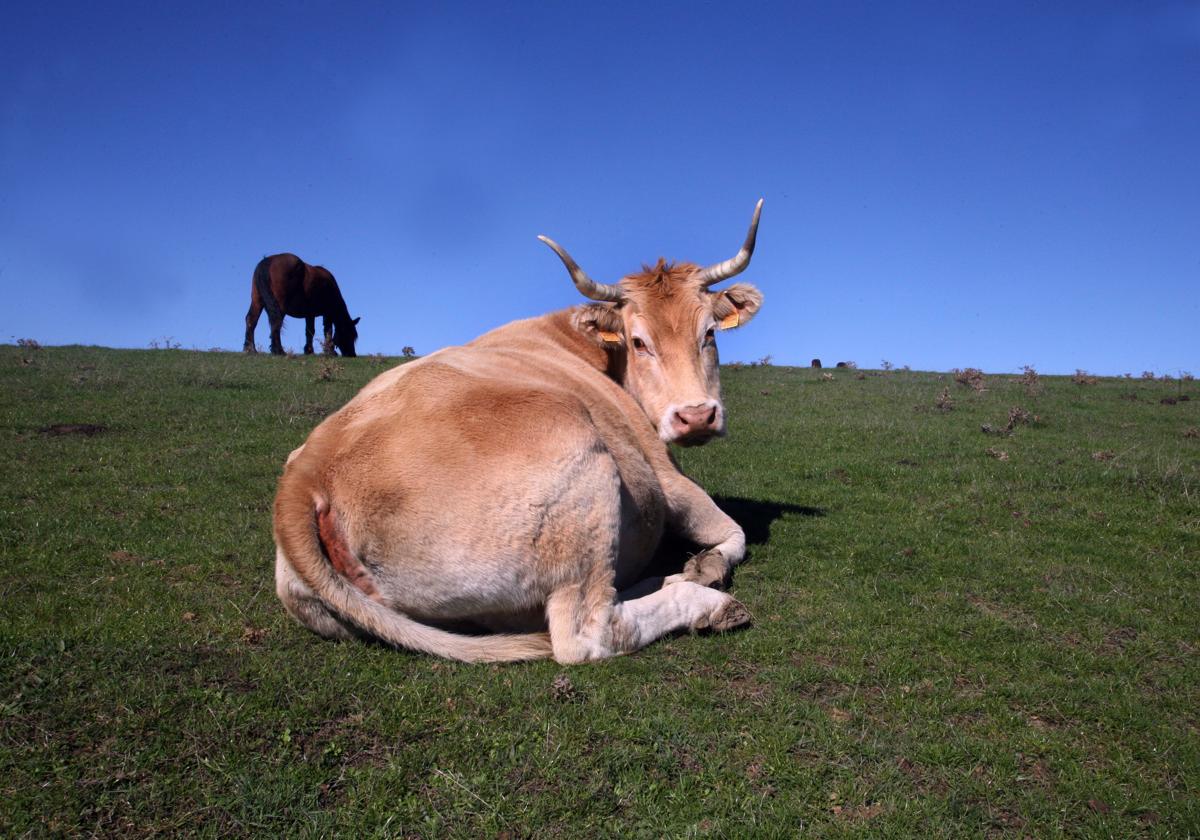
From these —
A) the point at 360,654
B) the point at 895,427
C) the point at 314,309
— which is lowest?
the point at 360,654

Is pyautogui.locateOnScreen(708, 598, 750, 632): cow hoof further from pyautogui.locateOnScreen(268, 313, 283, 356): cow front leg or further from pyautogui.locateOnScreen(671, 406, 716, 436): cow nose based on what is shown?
pyautogui.locateOnScreen(268, 313, 283, 356): cow front leg

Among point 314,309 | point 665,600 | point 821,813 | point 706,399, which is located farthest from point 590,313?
point 314,309

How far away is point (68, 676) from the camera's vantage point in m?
4.02

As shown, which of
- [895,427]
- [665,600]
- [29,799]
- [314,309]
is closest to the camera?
[29,799]

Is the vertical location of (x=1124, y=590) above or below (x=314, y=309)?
below

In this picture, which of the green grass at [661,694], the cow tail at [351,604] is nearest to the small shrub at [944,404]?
the green grass at [661,694]

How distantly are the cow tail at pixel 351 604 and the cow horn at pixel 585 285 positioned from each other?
128 inches

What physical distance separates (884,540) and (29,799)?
20.4 feet

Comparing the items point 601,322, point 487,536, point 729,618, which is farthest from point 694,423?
point 487,536

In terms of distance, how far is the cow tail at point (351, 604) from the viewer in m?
4.41

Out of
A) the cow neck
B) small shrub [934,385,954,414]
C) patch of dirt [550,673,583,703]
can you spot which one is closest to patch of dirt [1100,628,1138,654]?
patch of dirt [550,673,583,703]

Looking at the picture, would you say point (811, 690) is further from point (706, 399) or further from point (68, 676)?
point (68, 676)

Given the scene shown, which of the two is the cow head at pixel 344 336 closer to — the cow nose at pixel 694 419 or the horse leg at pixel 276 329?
the horse leg at pixel 276 329

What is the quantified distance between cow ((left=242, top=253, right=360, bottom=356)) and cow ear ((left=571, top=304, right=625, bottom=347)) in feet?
68.4
